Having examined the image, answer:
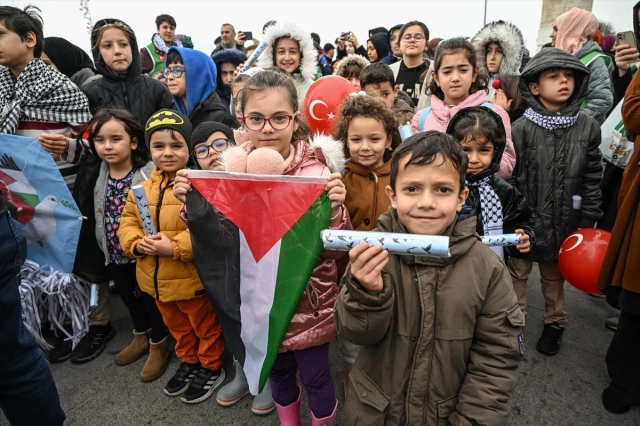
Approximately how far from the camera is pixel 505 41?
4.18 meters

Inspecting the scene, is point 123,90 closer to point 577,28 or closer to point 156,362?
point 156,362

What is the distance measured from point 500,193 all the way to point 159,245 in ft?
7.01

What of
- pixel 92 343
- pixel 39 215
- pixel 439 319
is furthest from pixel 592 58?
pixel 92 343

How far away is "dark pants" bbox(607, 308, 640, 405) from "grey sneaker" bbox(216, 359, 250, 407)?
7.79 feet

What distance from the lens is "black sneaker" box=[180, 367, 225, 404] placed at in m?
2.67

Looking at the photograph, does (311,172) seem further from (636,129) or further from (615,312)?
(615,312)

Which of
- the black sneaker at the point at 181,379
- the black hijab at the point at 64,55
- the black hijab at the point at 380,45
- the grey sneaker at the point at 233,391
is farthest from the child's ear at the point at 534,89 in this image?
the black hijab at the point at 380,45

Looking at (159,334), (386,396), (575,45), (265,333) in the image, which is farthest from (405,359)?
(575,45)

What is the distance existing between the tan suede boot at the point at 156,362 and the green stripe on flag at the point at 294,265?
52.7 inches

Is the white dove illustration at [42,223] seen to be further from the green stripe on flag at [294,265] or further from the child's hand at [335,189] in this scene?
the child's hand at [335,189]

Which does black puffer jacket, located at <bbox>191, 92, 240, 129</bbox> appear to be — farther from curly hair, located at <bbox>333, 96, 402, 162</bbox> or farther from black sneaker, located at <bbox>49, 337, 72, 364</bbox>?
black sneaker, located at <bbox>49, 337, 72, 364</bbox>

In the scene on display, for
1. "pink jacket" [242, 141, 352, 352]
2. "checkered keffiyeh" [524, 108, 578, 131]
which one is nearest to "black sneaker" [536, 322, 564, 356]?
"checkered keffiyeh" [524, 108, 578, 131]

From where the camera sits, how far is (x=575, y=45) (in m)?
4.08

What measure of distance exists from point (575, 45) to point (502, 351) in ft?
12.8
